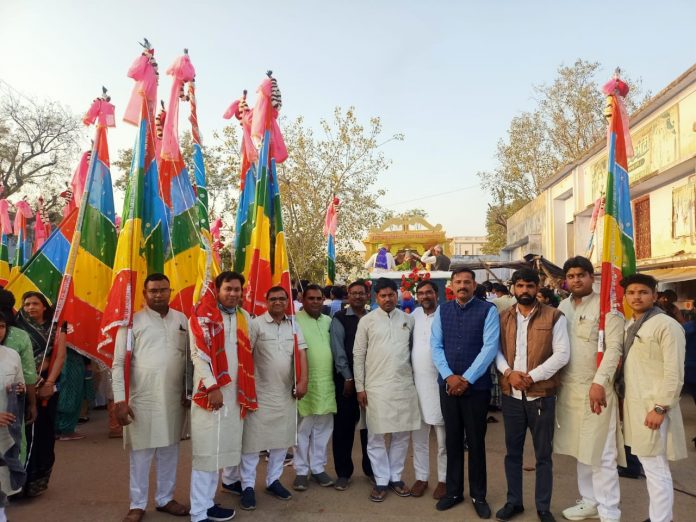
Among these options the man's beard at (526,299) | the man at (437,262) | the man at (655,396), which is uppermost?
the man at (437,262)

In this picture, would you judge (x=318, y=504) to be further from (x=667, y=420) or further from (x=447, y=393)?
(x=667, y=420)

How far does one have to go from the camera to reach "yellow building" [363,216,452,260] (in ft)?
43.5

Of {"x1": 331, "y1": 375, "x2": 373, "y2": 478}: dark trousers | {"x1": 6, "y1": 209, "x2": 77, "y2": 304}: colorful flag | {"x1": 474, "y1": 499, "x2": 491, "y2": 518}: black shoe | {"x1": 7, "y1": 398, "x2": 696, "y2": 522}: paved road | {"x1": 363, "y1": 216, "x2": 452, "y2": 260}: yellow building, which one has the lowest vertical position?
{"x1": 7, "y1": 398, "x2": 696, "y2": 522}: paved road

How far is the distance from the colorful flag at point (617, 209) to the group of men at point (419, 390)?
0.28 meters

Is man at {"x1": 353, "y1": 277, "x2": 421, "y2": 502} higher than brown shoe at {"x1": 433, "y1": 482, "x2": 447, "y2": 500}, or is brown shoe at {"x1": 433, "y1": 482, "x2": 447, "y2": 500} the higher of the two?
man at {"x1": 353, "y1": 277, "x2": 421, "y2": 502}

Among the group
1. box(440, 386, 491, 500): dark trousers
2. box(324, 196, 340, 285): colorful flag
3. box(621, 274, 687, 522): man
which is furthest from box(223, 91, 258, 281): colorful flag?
box(324, 196, 340, 285): colorful flag

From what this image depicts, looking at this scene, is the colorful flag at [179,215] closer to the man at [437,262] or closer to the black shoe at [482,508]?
the black shoe at [482,508]

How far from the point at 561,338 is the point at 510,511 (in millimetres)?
1277

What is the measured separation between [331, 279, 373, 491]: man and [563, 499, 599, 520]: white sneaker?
64.9 inches

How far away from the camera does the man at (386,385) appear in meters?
4.51

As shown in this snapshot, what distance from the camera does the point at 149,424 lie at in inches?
157

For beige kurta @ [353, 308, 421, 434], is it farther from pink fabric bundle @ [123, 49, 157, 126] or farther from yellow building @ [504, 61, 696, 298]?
yellow building @ [504, 61, 696, 298]

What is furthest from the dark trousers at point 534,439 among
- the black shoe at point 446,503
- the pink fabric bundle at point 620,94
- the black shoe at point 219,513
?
the pink fabric bundle at point 620,94

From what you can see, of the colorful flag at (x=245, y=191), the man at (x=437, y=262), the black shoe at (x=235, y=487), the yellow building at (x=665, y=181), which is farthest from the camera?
the man at (x=437, y=262)
